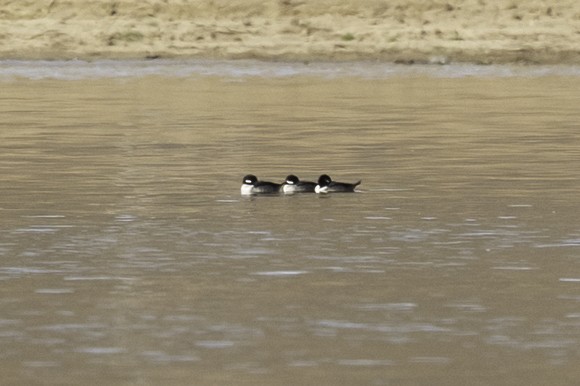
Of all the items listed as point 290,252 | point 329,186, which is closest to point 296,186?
point 329,186

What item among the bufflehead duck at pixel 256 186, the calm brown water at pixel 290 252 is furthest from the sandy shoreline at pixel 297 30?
the bufflehead duck at pixel 256 186

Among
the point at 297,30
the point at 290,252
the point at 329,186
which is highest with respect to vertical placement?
the point at 297,30

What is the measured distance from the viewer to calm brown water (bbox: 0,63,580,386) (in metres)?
8.94

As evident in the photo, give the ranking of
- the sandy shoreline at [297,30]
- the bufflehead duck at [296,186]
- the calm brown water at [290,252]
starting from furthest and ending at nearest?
the sandy shoreline at [297,30], the bufflehead duck at [296,186], the calm brown water at [290,252]

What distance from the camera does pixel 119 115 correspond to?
82.0 ft

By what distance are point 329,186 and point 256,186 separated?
2.06ft

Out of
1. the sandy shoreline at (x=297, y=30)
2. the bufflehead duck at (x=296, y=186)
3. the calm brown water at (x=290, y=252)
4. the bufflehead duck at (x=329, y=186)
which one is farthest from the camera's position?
the sandy shoreline at (x=297, y=30)

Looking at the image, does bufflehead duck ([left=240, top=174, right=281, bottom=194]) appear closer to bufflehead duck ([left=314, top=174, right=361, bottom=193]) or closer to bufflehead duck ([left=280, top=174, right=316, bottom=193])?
bufflehead duck ([left=280, top=174, right=316, bottom=193])

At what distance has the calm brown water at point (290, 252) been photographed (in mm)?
8938

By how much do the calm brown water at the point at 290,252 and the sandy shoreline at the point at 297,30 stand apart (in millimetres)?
10383

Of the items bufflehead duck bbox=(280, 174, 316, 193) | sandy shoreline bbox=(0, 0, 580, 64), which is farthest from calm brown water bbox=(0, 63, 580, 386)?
sandy shoreline bbox=(0, 0, 580, 64)

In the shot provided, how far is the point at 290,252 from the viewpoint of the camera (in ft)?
40.5

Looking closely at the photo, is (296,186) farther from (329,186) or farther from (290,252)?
(290,252)

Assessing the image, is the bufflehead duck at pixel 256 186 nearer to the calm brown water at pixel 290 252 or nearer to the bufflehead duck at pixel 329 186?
the calm brown water at pixel 290 252
